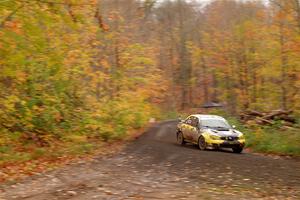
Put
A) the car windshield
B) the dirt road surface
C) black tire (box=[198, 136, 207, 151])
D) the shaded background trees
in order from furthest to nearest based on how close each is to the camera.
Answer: the car windshield
black tire (box=[198, 136, 207, 151])
the shaded background trees
the dirt road surface

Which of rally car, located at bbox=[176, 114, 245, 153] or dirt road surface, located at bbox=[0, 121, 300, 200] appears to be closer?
dirt road surface, located at bbox=[0, 121, 300, 200]

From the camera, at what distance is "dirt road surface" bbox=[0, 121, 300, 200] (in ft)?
32.8

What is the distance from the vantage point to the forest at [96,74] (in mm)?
15825

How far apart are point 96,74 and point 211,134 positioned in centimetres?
681

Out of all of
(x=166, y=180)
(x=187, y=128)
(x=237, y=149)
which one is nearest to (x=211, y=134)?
(x=237, y=149)

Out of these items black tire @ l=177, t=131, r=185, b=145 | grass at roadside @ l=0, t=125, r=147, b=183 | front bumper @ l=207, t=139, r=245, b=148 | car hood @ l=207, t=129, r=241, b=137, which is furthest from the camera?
black tire @ l=177, t=131, r=185, b=145

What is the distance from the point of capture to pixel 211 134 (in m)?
21.0

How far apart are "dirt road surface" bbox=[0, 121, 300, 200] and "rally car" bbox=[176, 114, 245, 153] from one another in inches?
132

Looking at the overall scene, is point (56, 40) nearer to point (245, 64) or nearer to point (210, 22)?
point (245, 64)

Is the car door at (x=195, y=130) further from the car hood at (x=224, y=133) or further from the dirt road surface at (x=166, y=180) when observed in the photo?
the dirt road surface at (x=166, y=180)

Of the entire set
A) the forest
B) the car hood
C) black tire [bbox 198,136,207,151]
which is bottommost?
black tire [bbox 198,136,207,151]

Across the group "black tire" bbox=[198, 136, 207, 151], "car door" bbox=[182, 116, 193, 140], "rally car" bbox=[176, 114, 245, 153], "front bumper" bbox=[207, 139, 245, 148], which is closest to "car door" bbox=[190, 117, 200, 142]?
"rally car" bbox=[176, 114, 245, 153]

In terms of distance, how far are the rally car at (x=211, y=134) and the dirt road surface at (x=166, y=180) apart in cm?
336

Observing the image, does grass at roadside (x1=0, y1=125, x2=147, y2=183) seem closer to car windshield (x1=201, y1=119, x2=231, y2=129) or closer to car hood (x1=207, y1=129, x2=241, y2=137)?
car windshield (x1=201, y1=119, x2=231, y2=129)
